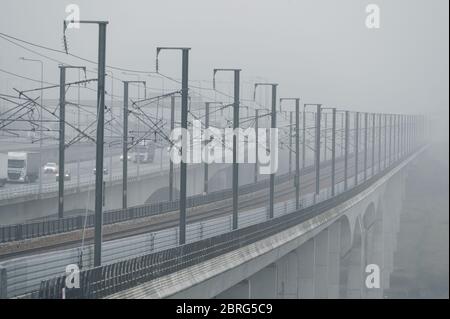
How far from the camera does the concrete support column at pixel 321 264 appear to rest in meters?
49.9

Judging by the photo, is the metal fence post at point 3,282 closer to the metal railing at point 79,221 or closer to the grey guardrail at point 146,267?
the grey guardrail at point 146,267

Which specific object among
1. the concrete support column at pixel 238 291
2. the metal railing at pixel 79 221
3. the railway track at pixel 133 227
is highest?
the metal railing at pixel 79 221

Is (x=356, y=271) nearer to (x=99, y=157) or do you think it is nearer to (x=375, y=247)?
(x=375, y=247)

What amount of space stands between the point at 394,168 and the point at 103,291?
2960 inches

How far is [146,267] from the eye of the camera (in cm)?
2148

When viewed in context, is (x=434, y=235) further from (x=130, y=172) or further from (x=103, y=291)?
(x=103, y=291)

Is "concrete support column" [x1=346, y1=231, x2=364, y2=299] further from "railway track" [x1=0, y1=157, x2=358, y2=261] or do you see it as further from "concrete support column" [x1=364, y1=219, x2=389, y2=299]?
"railway track" [x1=0, y1=157, x2=358, y2=261]

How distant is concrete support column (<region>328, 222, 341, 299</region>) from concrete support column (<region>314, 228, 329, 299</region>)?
1.39 m

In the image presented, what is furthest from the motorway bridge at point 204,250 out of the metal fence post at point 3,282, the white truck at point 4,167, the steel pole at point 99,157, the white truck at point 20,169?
the white truck at point 4,167

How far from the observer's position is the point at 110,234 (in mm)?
34625

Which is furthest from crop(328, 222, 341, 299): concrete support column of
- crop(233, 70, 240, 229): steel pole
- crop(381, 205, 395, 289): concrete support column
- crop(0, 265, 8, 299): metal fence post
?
crop(0, 265, 8, 299): metal fence post

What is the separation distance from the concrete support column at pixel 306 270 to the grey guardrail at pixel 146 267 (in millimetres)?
13894
